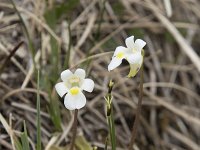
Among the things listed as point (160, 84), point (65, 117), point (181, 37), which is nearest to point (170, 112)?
point (160, 84)

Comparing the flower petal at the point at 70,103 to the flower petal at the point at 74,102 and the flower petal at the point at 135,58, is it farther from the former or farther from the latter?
the flower petal at the point at 135,58

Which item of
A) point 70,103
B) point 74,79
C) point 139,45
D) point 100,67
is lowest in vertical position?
point 70,103

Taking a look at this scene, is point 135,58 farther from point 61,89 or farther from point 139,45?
point 61,89

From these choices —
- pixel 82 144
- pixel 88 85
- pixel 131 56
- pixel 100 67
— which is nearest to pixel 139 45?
pixel 131 56

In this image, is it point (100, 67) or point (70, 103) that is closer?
point (70, 103)

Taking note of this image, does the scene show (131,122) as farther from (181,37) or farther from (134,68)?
(134,68)

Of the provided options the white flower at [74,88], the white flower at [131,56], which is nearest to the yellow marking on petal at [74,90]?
the white flower at [74,88]

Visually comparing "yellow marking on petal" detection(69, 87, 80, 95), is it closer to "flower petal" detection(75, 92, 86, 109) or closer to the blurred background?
"flower petal" detection(75, 92, 86, 109)
